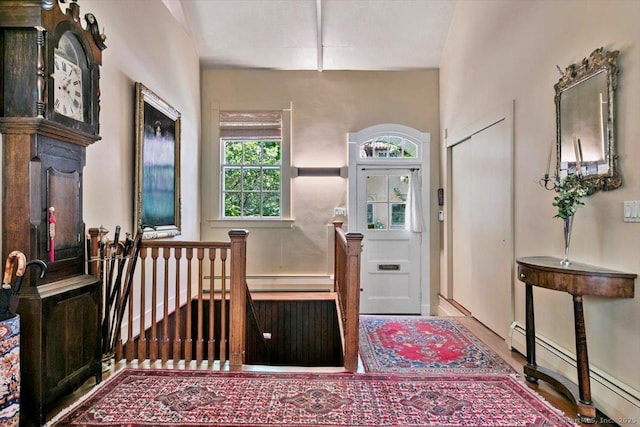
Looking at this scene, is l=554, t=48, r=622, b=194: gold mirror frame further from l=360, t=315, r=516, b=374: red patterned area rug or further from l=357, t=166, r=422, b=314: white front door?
l=357, t=166, r=422, b=314: white front door

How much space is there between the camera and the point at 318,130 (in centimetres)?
535

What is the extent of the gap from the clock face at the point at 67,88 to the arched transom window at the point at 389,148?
3.64 metres

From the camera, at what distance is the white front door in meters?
5.31

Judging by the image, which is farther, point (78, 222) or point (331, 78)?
point (331, 78)

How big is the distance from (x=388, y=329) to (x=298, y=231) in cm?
200

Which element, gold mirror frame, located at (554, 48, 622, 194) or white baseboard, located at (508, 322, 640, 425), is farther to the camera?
gold mirror frame, located at (554, 48, 622, 194)

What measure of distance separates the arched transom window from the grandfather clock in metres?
3.67

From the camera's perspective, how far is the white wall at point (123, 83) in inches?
113

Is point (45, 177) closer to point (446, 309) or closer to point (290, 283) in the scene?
point (290, 283)

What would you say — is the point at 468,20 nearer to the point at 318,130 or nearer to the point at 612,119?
the point at 318,130

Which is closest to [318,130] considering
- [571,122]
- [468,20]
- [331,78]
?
[331,78]

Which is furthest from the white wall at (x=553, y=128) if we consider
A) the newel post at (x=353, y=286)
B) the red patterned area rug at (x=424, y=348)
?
the newel post at (x=353, y=286)

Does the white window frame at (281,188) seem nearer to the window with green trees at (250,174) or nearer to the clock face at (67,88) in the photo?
the window with green trees at (250,174)

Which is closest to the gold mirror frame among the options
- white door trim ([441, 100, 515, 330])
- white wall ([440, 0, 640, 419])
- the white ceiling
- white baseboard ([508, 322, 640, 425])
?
white wall ([440, 0, 640, 419])
